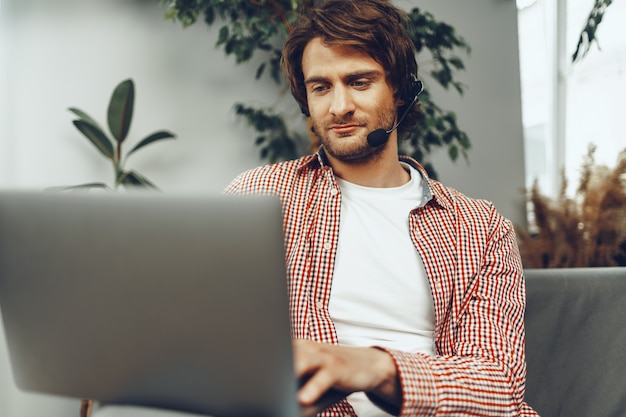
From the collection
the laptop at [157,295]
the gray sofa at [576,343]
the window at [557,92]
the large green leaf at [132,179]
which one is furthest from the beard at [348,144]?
the window at [557,92]

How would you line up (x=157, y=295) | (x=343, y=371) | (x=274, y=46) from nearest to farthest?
1. (x=157, y=295)
2. (x=343, y=371)
3. (x=274, y=46)

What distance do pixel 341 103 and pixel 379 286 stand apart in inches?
16.1

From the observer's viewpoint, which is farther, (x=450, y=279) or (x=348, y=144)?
(x=348, y=144)

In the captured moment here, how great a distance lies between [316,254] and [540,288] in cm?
51

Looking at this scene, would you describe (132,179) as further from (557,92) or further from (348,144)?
(557,92)

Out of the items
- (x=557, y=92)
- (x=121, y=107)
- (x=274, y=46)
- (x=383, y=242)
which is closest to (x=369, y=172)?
(x=383, y=242)

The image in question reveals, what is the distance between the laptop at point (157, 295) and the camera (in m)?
0.52

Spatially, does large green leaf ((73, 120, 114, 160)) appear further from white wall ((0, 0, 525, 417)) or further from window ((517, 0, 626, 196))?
window ((517, 0, 626, 196))

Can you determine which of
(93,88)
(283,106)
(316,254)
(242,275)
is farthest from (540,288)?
(93,88)

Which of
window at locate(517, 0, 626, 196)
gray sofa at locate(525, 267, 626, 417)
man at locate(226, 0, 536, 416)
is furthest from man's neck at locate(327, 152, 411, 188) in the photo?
window at locate(517, 0, 626, 196)

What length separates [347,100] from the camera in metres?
1.27

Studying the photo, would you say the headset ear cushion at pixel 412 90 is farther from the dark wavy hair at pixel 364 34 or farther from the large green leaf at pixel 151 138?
the large green leaf at pixel 151 138

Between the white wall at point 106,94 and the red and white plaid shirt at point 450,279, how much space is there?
0.95 meters

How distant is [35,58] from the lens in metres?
1.95
